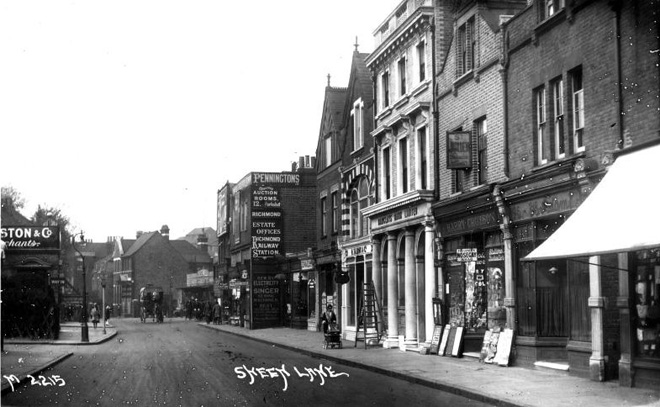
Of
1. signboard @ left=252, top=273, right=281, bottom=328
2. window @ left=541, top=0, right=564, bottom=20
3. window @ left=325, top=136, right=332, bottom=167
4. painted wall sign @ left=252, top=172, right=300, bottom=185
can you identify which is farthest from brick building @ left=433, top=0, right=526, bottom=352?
painted wall sign @ left=252, top=172, right=300, bottom=185

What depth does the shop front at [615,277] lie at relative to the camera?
517 inches

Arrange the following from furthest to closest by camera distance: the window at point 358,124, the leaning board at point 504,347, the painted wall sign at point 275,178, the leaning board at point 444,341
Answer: the painted wall sign at point 275,178, the window at point 358,124, the leaning board at point 444,341, the leaning board at point 504,347

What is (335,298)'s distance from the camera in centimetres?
4091

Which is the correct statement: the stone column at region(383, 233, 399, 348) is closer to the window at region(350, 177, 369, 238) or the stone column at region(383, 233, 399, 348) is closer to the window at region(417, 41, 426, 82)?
the window at region(350, 177, 369, 238)

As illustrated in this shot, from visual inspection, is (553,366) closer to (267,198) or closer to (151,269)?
(267,198)

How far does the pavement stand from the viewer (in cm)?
1423

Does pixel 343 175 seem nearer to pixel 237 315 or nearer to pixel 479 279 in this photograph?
pixel 479 279

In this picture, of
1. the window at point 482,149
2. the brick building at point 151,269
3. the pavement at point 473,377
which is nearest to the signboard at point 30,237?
the pavement at point 473,377

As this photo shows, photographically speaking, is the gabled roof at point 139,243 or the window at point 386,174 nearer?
the window at point 386,174

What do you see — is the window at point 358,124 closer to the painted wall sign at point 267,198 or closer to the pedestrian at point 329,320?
the pedestrian at point 329,320

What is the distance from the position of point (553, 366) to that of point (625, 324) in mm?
3412

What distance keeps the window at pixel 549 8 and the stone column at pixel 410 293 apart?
1059cm

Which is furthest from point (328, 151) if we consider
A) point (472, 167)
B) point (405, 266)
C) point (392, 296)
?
point (472, 167)

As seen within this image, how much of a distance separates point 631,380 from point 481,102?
9994 millimetres
